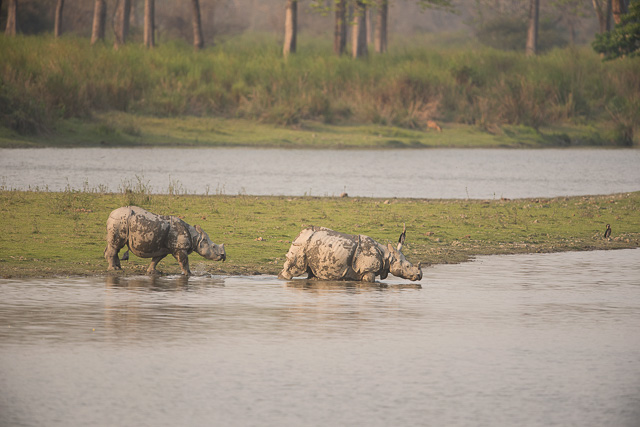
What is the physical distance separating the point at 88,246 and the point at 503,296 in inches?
233

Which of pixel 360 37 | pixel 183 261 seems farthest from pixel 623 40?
pixel 183 261

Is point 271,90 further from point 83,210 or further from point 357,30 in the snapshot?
point 83,210

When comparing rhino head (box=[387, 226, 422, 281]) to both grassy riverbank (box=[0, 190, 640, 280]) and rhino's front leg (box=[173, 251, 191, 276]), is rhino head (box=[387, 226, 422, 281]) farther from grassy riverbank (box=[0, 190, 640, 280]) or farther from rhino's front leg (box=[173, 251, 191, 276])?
rhino's front leg (box=[173, 251, 191, 276])

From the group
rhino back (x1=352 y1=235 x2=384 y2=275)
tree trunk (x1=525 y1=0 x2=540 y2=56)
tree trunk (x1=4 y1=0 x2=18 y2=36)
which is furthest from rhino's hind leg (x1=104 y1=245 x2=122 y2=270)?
tree trunk (x1=525 y1=0 x2=540 y2=56)

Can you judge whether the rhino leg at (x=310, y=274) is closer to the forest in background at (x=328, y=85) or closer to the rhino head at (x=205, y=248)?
the rhino head at (x=205, y=248)

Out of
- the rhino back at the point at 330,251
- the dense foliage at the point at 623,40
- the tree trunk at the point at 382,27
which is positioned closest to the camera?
the rhino back at the point at 330,251

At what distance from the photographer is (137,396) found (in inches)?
298

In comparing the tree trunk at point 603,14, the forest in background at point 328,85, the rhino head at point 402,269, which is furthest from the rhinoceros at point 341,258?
the tree trunk at point 603,14

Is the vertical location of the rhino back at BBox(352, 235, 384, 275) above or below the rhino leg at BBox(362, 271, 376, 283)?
above

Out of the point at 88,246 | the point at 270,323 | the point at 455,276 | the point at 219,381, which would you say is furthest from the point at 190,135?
the point at 219,381

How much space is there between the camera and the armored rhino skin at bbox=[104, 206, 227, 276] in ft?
41.1

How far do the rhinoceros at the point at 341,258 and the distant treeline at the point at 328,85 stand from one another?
22.4 m

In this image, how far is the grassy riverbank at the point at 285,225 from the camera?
14.0 m

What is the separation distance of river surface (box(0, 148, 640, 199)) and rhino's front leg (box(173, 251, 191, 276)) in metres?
8.13
